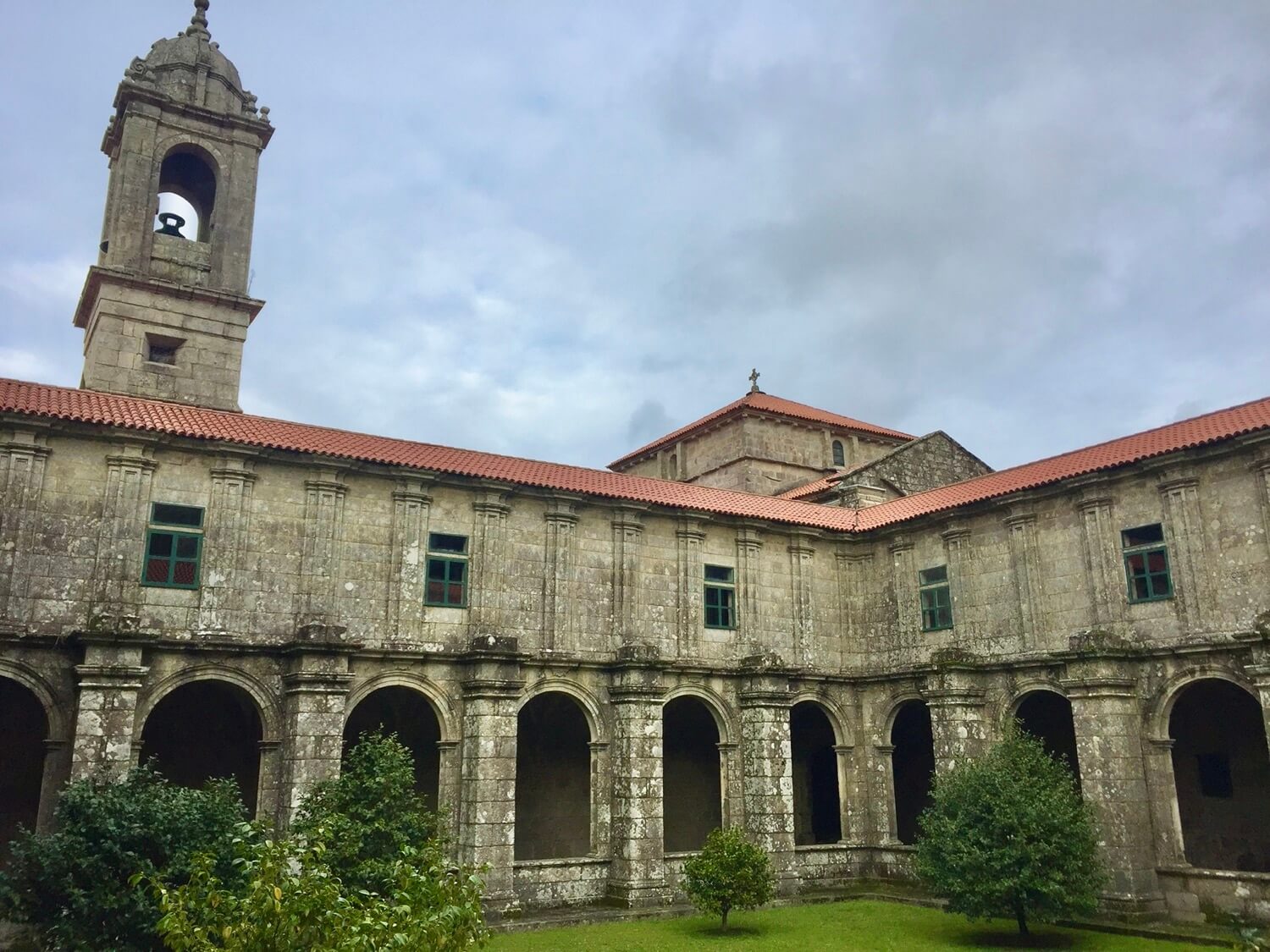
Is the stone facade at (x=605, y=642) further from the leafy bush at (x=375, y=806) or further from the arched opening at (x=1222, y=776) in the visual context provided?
the leafy bush at (x=375, y=806)

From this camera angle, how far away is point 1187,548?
20.1 meters

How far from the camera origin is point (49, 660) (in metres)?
17.2

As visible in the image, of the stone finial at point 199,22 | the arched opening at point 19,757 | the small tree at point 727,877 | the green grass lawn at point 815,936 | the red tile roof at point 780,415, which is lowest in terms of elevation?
the green grass lawn at point 815,936

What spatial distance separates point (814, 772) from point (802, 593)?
634cm

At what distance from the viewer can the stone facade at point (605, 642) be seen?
59.7ft

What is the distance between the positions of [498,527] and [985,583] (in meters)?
11.2

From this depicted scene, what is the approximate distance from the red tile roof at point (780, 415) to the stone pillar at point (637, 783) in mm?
14693

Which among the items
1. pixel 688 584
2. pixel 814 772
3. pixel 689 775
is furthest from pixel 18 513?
pixel 814 772

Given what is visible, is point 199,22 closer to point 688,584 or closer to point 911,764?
point 688,584

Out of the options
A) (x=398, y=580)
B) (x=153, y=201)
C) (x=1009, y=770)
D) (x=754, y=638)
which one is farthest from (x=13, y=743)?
(x=1009, y=770)

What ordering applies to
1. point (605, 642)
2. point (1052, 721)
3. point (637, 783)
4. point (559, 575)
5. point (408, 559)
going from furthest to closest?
point (1052, 721)
point (605, 642)
point (559, 575)
point (637, 783)
point (408, 559)

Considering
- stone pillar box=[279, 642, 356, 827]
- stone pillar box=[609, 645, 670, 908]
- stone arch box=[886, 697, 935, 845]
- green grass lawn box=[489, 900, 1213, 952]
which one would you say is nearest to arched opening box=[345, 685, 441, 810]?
stone pillar box=[609, 645, 670, 908]

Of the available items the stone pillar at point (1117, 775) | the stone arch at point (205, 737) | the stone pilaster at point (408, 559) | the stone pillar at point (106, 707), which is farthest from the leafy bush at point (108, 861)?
the stone pillar at point (1117, 775)

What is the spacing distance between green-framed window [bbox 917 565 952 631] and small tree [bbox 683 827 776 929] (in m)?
7.71
